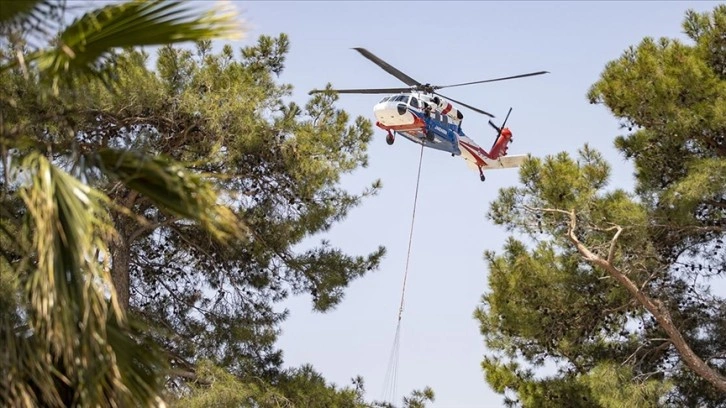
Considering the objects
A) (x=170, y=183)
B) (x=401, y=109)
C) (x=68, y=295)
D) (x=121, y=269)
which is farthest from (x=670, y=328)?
(x=68, y=295)

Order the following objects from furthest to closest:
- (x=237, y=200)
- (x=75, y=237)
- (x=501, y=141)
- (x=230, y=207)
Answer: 1. (x=501, y=141)
2. (x=237, y=200)
3. (x=230, y=207)
4. (x=75, y=237)

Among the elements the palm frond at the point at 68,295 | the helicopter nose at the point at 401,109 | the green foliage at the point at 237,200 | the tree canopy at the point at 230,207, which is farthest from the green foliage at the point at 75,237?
the helicopter nose at the point at 401,109

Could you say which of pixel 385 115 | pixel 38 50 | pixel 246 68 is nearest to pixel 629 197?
pixel 385 115

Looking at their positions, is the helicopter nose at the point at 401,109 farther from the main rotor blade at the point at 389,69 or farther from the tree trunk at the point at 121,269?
the tree trunk at the point at 121,269

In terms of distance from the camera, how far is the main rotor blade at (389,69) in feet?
54.6

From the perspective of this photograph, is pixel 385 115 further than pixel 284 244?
Yes

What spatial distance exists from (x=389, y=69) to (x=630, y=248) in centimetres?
478

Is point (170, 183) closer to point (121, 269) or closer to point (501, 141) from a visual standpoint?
point (121, 269)

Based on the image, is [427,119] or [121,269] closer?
[121,269]

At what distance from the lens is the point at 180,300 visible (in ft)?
49.6

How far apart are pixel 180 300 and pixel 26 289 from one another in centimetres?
1109

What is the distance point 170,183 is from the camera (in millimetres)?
4270

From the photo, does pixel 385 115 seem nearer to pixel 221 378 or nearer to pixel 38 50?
pixel 221 378

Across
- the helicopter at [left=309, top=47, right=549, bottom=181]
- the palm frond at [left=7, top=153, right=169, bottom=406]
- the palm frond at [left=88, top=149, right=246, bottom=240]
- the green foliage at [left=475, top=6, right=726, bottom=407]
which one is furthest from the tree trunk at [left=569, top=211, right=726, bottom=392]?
the palm frond at [left=7, top=153, right=169, bottom=406]
